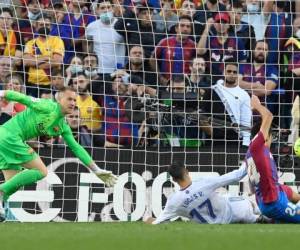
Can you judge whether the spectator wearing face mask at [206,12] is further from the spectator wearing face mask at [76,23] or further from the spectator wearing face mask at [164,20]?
the spectator wearing face mask at [76,23]

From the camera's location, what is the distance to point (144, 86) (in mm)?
16375

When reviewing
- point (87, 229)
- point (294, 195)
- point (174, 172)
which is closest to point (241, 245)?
point (87, 229)

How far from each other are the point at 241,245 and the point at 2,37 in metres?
7.89

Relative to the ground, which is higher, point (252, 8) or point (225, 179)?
point (252, 8)

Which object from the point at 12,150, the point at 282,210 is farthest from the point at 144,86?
the point at 282,210

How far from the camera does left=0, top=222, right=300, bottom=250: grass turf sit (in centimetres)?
959

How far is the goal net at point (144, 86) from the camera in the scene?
1574 centimetres

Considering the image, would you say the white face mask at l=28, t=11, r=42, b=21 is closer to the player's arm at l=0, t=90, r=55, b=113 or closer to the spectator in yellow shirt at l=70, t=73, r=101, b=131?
the spectator in yellow shirt at l=70, t=73, r=101, b=131

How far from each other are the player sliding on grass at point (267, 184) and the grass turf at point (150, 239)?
1879 millimetres

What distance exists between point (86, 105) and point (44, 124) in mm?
2926

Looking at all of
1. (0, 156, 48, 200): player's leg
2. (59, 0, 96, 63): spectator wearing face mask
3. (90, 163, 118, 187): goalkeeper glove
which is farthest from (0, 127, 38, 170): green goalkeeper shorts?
(59, 0, 96, 63): spectator wearing face mask

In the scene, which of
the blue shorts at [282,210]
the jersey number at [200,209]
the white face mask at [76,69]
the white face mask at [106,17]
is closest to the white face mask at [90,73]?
the white face mask at [76,69]

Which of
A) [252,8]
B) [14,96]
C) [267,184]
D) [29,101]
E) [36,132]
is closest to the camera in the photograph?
[267,184]

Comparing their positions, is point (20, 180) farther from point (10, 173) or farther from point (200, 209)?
point (200, 209)
